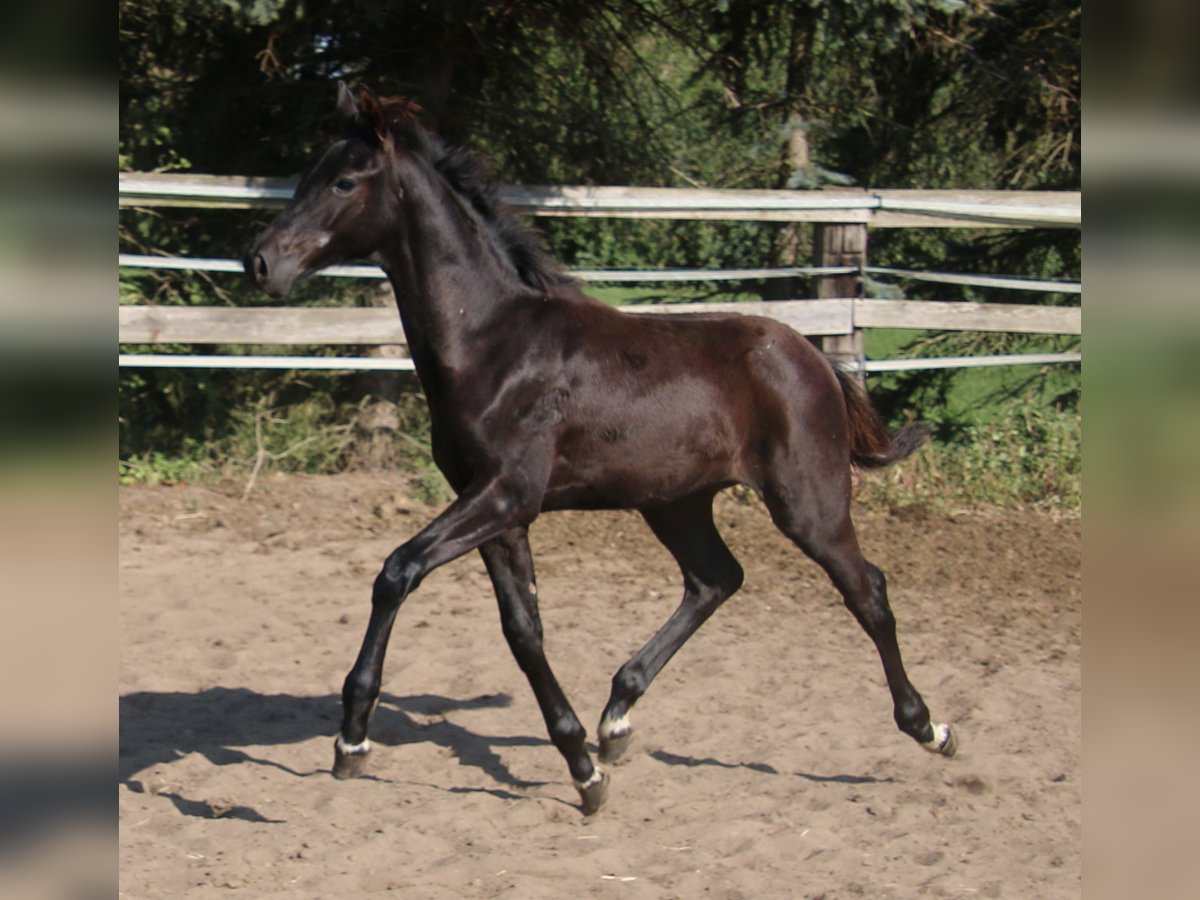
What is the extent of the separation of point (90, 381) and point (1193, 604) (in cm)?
86

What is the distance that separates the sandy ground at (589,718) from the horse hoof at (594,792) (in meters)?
0.05

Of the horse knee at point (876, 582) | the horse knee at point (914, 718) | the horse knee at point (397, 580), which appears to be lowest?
the horse knee at point (914, 718)

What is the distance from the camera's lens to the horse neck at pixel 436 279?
4141mm

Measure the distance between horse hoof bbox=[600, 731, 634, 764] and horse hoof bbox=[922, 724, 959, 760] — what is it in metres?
1.06

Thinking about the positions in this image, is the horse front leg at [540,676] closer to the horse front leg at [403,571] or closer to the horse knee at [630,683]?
the horse front leg at [403,571]

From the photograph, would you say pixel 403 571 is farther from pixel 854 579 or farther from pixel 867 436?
pixel 867 436

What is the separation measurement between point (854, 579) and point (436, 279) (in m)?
1.81

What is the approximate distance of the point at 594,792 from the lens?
424cm

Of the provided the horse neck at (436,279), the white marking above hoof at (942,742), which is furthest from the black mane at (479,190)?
the white marking above hoof at (942,742)

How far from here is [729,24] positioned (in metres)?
8.56

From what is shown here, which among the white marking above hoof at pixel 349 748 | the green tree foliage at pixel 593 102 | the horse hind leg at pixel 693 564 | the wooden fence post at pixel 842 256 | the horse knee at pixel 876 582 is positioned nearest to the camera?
the white marking above hoof at pixel 349 748

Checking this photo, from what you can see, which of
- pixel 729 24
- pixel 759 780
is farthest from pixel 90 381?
pixel 729 24

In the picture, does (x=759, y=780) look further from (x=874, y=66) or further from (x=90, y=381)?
→ (x=874, y=66)

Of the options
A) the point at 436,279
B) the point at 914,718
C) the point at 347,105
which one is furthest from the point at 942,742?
the point at 347,105
